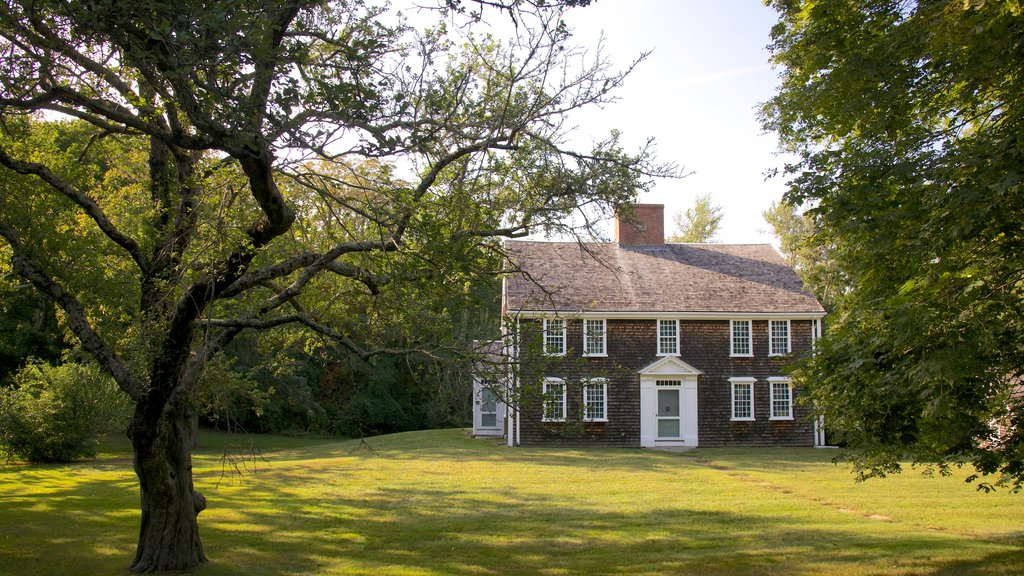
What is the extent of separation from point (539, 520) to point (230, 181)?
888 centimetres

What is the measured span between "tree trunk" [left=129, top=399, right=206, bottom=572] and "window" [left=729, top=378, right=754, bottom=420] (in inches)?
923

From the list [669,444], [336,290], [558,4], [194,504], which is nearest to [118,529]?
[194,504]

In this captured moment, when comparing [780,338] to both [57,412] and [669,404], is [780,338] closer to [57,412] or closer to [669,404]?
[669,404]

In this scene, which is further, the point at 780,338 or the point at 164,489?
the point at 780,338

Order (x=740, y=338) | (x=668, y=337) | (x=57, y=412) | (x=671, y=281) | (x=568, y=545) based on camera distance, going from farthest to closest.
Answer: (x=671, y=281) < (x=740, y=338) < (x=668, y=337) < (x=57, y=412) < (x=568, y=545)

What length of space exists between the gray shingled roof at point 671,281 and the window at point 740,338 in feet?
2.41

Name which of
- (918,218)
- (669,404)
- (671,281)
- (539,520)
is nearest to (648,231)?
(671,281)

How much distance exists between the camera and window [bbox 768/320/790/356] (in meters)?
31.0

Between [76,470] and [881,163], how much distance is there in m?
24.6

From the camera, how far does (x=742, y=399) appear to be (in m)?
31.0

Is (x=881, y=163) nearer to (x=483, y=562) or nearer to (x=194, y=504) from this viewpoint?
(x=483, y=562)

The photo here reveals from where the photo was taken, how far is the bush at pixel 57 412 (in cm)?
2588

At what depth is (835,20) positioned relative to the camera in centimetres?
1076

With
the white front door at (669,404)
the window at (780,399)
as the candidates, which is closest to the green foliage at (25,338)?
the white front door at (669,404)
